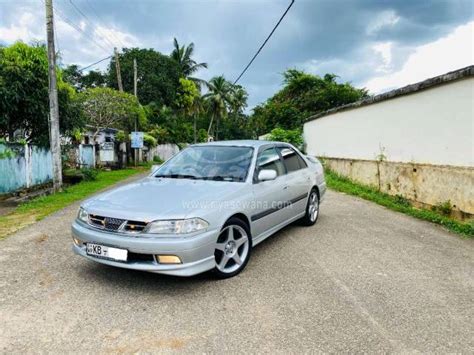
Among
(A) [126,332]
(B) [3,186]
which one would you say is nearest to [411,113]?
(A) [126,332]

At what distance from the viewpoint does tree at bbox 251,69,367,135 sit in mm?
21469

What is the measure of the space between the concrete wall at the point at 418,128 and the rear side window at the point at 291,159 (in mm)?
2970

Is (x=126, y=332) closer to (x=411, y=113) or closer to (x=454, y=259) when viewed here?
(x=454, y=259)

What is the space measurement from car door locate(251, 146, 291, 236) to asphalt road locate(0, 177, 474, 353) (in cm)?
46

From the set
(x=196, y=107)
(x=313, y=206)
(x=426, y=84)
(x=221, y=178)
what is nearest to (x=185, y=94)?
(x=196, y=107)

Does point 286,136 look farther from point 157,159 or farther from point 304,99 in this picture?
point 157,159

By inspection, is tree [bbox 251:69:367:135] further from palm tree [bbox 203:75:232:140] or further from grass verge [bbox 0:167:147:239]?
palm tree [bbox 203:75:232:140]

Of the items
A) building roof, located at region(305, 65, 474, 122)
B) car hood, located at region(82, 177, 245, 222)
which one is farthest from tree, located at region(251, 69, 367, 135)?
car hood, located at region(82, 177, 245, 222)

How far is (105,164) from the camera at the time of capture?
65.9ft

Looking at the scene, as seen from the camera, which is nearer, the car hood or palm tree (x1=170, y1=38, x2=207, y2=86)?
the car hood

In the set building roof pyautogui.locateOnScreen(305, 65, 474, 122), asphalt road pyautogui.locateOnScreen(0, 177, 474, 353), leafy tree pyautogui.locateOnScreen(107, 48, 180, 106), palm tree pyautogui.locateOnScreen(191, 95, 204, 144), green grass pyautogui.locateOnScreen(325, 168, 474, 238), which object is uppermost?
leafy tree pyautogui.locateOnScreen(107, 48, 180, 106)

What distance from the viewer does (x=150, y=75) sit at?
32062 mm

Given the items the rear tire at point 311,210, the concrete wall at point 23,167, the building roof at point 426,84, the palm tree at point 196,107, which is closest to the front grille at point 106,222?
the rear tire at point 311,210

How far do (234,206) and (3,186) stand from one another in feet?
28.0
